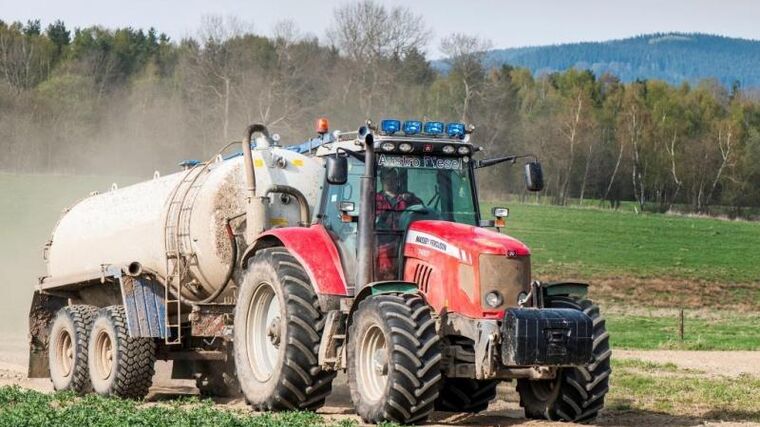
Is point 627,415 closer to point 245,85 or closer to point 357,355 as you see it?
point 357,355

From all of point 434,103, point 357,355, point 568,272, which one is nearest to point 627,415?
point 357,355

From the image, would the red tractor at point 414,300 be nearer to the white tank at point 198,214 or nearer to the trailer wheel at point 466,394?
the trailer wheel at point 466,394

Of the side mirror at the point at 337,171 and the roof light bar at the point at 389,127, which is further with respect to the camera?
the roof light bar at the point at 389,127

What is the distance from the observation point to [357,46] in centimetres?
7612

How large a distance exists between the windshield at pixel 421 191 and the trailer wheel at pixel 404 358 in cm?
113

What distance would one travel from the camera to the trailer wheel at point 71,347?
18500 mm

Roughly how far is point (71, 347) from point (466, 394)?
640 cm

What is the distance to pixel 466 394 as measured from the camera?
51.7ft

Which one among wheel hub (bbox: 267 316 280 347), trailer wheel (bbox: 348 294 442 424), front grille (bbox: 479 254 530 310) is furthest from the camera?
wheel hub (bbox: 267 316 280 347)

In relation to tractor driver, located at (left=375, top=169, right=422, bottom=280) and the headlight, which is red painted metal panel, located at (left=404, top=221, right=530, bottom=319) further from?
tractor driver, located at (left=375, top=169, right=422, bottom=280)

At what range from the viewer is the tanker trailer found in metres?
17.2

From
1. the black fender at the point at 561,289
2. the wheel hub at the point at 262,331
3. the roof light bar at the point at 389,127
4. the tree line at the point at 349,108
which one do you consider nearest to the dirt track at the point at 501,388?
the wheel hub at the point at 262,331

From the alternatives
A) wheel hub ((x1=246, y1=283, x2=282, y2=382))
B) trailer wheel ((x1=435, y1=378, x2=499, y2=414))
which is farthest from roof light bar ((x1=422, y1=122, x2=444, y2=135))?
trailer wheel ((x1=435, y1=378, x2=499, y2=414))

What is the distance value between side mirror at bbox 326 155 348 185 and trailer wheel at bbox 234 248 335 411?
144 cm
